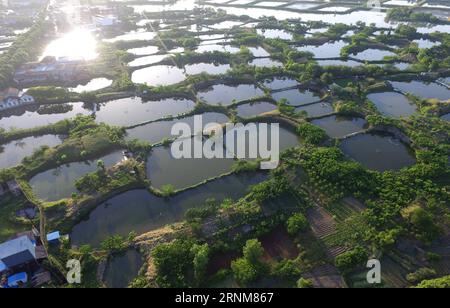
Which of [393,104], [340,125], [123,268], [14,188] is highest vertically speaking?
[393,104]

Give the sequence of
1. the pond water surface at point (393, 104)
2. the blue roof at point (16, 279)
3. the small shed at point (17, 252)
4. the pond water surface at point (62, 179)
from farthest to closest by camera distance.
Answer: the pond water surface at point (393, 104) < the pond water surface at point (62, 179) < the small shed at point (17, 252) < the blue roof at point (16, 279)

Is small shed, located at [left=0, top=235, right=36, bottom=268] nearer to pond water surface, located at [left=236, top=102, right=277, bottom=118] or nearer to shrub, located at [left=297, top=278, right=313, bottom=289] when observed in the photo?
shrub, located at [left=297, top=278, right=313, bottom=289]

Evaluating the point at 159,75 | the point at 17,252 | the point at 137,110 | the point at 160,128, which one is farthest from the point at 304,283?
the point at 159,75

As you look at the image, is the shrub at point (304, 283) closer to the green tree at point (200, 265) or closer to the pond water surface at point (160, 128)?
the green tree at point (200, 265)

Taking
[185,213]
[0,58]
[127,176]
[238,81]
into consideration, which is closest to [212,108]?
[238,81]

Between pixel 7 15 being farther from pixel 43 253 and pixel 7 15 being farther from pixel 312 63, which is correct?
pixel 43 253

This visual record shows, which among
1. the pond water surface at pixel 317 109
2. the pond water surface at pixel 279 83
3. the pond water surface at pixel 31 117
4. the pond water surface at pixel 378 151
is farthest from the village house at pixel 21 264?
the pond water surface at pixel 279 83

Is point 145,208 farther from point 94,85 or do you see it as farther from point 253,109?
point 94,85

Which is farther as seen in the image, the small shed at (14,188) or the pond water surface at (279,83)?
the pond water surface at (279,83)
